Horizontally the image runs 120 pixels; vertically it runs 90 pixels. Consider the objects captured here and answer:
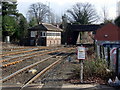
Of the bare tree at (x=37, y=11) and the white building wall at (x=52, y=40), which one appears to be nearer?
the white building wall at (x=52, y=40)

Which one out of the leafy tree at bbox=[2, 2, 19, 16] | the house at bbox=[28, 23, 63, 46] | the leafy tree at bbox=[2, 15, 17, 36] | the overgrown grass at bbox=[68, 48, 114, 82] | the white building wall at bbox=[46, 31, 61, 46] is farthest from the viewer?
the white building wall at bbox=[46, 31, 61, 46]

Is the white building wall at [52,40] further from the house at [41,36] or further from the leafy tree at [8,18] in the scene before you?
the leafy tree at [8,18]

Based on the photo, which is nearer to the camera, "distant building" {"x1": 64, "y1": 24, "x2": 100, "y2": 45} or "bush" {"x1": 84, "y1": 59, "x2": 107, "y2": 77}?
"bush" {"x1": 84, "y1": 59, "x2": 107, "y2": 77}

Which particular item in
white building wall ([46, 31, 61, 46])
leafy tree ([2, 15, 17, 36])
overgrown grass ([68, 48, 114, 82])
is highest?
leafy tree ([2, 15, 17, 36])

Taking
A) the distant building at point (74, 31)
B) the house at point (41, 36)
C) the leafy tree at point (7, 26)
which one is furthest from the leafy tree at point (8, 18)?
the distant building at point (74, 31)

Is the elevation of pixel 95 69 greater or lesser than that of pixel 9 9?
lesser

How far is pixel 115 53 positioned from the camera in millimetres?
8766

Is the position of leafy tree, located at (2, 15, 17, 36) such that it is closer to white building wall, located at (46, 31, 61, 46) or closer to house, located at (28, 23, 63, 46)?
house, located at (28, 23, 63, 46)

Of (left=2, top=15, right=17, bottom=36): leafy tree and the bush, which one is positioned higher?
(left=2, top=15, right=17, bottom=36): leafy tree

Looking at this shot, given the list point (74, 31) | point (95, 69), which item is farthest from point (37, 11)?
point (95, 69)

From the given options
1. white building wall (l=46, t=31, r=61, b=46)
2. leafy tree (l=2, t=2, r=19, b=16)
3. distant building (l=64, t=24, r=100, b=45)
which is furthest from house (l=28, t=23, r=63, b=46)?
distant building (l=64, t=24, r=100, b=45)

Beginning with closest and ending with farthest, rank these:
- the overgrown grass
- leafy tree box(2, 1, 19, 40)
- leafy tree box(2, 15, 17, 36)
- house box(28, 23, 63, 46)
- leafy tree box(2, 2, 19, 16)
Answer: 1. the overgrown grass
2. leafy tree box(2, 15, 17, 36)
3. leafy tree box(2, 1, 19, 40)
4. leafy tree box(2, 2, 19, 16)
5. house box(28, 23, 63, 46)

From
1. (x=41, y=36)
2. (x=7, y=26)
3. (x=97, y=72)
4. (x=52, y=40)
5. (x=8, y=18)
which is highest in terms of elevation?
(x=8, y=18)

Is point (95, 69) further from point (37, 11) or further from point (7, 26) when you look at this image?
point (37, 11)
